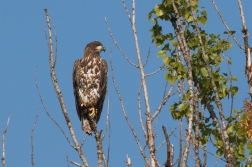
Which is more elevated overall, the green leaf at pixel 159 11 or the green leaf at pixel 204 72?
the green leaf at pixel 159 11

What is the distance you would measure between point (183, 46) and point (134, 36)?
713 millimetres

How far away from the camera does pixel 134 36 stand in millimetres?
5785

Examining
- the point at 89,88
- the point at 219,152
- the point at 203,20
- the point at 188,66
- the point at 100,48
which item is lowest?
the point at 219,152

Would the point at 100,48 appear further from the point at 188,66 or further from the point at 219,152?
the point at 188,66

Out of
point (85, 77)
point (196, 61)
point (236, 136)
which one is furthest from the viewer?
point (85, 77)

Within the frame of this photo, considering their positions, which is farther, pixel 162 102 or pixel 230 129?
pixel 162 102

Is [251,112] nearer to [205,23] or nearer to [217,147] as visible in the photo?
[217,147]

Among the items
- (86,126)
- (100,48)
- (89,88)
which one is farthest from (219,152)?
(100,48)

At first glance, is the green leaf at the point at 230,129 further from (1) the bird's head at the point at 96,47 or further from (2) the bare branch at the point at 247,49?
(1) the bird's head at the point at 96,47

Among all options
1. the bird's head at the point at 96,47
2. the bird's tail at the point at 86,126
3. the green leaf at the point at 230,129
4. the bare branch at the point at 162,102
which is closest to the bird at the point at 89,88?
the bird's tail at the point at 86,126

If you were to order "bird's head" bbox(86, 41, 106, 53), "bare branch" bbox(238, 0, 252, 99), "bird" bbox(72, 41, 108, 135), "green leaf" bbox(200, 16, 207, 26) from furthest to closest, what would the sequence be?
"bird's head" bbox(86, 41, 106, 53) → "bird" bbox(72, 41, 108, 135) → "green leaf" bbox(200, 16, 207, 26) → "bare branch" bbox(238, 0, 252, 99)

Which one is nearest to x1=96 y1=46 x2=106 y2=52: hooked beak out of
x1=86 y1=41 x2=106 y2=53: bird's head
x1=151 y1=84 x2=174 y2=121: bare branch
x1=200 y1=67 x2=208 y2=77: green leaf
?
x1=86 y1=41 x2=106 y2=53: bird's head

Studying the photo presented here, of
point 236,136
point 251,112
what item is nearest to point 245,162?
point 236,136

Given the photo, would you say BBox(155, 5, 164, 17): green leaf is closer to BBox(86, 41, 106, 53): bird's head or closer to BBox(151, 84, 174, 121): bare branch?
BBox(151, 84, 174, 121): bare branch
